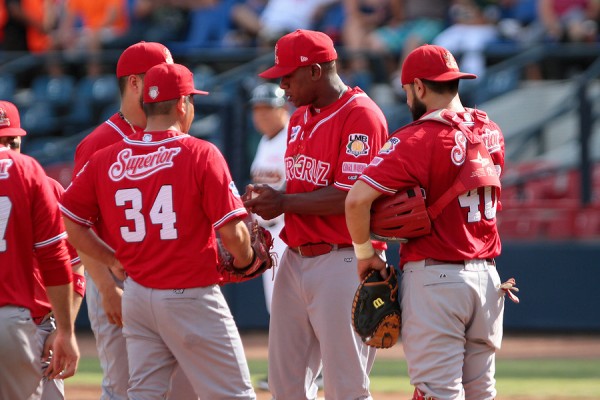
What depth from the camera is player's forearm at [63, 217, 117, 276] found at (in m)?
→ 4.84

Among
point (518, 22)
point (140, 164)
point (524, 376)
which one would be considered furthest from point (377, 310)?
point (518, 22)

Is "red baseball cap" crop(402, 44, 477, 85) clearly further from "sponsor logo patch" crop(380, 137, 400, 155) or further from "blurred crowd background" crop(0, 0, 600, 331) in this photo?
"blurred crowd background" crop(0, 0, 600, 331)

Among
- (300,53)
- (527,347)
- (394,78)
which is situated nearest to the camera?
(300,53)

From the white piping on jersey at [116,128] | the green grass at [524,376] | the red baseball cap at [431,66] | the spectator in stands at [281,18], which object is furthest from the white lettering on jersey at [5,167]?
the spectator in stands at [281,18]

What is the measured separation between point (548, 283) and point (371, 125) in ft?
19.9

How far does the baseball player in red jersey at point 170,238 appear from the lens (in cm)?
455

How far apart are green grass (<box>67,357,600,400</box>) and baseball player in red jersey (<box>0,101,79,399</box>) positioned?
152 inches

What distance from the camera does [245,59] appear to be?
1332cm

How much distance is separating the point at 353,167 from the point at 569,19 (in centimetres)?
817

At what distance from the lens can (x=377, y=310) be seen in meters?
4.71

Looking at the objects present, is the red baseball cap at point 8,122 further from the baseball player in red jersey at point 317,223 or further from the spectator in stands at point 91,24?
the spectator in stands at point 91,24

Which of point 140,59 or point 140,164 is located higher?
point 140,59

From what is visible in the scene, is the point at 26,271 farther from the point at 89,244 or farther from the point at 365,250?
the point at 365,250

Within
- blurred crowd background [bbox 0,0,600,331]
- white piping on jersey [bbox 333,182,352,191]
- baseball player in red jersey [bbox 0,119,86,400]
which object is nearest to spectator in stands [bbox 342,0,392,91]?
blurred crowd background [bbox 0,0,600,331]
